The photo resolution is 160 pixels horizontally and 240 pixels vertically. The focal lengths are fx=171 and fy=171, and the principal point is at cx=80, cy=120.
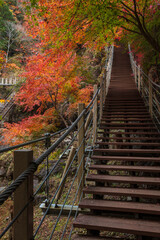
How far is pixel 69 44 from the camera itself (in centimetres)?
618

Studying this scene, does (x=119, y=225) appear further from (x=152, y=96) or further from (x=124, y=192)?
(x=152, y=96)

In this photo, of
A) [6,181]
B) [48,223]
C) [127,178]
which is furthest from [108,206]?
[6,181]

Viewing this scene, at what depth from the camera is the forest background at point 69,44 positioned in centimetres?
461

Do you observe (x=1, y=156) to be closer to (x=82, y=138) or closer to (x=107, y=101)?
(x=107, y=101)

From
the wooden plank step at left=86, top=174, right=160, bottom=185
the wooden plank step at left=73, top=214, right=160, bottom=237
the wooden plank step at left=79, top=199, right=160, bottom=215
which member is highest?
the wooden plank step at left=86, top=174, right=160, bottom=185

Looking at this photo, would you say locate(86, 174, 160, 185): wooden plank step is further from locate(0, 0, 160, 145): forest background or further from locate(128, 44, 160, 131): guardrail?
locate(0, 0, 160, 145): forest background

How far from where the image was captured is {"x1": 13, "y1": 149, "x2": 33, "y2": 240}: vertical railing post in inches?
36.5

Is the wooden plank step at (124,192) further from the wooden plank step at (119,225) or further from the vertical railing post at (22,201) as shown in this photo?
the vertical railing post at (22,201)

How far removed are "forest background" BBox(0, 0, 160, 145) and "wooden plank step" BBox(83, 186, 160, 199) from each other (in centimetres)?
386

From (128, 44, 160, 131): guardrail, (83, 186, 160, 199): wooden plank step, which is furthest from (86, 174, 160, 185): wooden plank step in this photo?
(128, 44, 160, 131): guardrail

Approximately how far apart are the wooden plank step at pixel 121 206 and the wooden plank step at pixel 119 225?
125 mm

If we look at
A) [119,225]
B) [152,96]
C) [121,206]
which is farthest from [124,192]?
[152,96]

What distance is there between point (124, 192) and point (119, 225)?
0.59 metres

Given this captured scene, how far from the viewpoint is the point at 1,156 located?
371 inches
